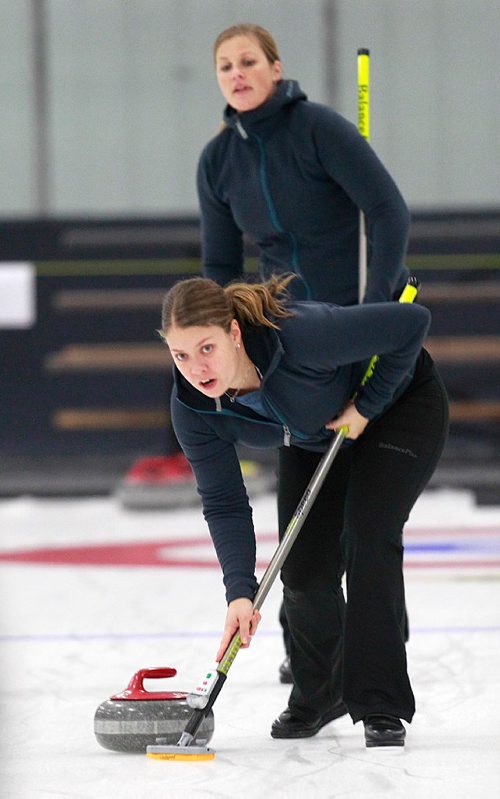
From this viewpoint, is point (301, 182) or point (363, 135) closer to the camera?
point (301, 182)

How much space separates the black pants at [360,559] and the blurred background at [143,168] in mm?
4609

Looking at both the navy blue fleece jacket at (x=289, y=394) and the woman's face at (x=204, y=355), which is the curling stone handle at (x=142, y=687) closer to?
the navy blue fleece jacket at (x=289, y=394)

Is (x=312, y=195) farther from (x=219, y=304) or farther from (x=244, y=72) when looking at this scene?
(x=219, y=304)

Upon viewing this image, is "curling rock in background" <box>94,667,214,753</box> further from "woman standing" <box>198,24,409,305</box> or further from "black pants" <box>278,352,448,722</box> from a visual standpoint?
"woman standing" <box>198,24,409,305</box>

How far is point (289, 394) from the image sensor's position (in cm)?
218

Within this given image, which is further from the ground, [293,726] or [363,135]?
[363,135]

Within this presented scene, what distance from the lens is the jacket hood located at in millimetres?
2604

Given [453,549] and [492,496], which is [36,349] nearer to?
[492,496]

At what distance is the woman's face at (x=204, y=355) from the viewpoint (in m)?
2.04

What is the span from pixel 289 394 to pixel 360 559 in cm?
31

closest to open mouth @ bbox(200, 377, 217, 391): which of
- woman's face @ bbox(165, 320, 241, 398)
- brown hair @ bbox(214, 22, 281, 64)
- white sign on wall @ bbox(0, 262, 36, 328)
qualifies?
woman's face @ bbox(165, 320, 241, 398)

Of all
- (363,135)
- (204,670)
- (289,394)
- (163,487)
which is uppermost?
(363,135)

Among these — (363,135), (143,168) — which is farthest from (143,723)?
(143,168)

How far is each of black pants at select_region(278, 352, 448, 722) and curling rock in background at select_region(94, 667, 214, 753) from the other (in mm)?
217
